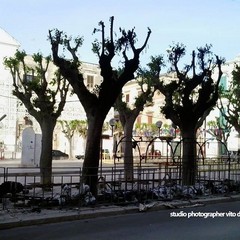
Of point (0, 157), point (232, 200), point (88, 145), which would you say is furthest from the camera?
point (0, 157)

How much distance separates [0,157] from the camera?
4650 cm

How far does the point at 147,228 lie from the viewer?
8.91m

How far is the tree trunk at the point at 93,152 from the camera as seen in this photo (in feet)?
39.4

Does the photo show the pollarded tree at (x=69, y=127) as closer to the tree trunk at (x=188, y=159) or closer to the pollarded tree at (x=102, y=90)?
the tree trunk at (x=188, y=159)

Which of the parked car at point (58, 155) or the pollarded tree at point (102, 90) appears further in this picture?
the parked car at point (58, 155)

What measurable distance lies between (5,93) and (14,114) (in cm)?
266

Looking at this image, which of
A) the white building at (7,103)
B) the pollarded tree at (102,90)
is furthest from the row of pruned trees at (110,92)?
the white building at (7,103)

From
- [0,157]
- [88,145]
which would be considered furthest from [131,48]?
[0,157]

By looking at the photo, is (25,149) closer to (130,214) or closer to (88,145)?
(88,145)

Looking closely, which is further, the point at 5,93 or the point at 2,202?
the point at 5,93

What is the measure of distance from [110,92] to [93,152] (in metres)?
1.75

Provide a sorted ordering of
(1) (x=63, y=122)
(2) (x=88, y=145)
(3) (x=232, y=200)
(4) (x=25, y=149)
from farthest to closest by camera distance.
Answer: (1) (x=63, y=122) < (4) (x=25, y=149) < (3) (x=232, y=200) < (2) (x=88, y=145)

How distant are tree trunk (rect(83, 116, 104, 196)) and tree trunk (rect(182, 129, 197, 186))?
381 cm

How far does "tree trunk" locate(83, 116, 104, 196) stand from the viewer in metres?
12.0
